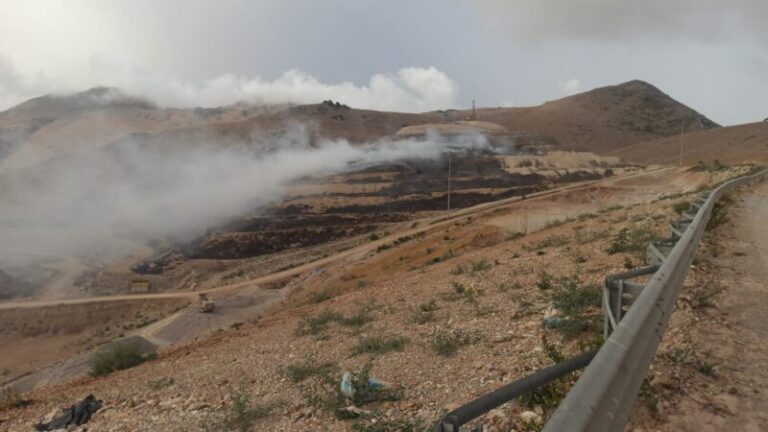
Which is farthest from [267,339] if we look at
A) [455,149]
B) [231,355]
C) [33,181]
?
[33,181]

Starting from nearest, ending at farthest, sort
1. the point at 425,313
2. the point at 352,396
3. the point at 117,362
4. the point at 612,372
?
the point at 612,372 → the point at 352,396 → the point at 425,313 → the point at 117,362

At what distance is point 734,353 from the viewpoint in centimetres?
427

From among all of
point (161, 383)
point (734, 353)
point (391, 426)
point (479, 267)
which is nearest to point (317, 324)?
point (161, 383)

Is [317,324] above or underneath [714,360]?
underneath

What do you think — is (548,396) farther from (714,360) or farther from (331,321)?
(331,321)

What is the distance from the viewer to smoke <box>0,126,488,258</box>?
65812 mm

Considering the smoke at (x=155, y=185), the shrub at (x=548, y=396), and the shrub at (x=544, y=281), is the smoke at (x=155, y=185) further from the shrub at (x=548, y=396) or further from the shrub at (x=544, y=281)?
the shrub at (x=548, y=396)

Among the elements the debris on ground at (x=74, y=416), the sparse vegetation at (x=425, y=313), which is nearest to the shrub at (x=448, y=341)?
the sparse vegetation at (x=425, y=313)

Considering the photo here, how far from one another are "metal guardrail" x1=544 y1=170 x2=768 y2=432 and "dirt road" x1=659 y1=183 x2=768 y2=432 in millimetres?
607

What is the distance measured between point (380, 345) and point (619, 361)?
5.42 m

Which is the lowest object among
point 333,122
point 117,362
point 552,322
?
point 117,362

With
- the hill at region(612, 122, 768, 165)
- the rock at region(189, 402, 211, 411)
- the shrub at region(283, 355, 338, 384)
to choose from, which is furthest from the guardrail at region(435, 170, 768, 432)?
the hill at region(612, 122, 768, 165)

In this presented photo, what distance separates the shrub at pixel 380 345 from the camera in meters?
7.44

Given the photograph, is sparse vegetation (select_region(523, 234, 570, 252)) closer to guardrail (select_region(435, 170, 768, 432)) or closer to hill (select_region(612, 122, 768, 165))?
guardrail (select_region(435, 170, 768, 432))
